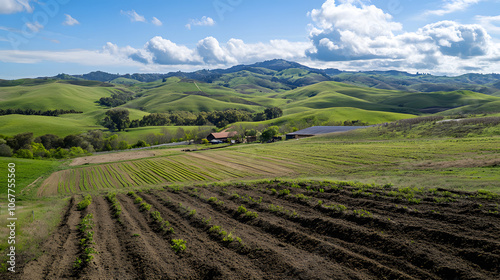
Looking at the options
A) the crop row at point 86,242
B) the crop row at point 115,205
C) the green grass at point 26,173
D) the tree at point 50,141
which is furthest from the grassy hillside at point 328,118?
the crop row at point 86,242

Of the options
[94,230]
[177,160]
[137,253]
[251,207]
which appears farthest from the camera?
[177,160]

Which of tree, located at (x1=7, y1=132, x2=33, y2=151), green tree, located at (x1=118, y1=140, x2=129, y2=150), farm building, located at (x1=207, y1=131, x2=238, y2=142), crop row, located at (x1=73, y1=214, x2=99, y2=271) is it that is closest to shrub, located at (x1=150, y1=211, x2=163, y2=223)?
crop row, located at (x1=73, y1=214, x2=99, y2=271)

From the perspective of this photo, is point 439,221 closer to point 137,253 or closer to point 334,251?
point 334,251

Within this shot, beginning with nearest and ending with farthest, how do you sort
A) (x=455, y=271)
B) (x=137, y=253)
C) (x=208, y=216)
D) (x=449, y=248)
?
(x=455, y=271) < (x=449, y=248) < (x=137, y=253) < (x=208, y=216)

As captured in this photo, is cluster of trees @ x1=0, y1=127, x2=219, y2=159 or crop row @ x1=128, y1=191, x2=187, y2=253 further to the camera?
cluster of trees @ x1=0, y1=127, x2=219, y2=159

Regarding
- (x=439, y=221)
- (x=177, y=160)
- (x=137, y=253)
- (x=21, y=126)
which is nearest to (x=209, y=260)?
(x=137, y=253)

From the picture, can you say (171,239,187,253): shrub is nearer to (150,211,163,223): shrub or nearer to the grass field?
(150,211,163,223): shrub

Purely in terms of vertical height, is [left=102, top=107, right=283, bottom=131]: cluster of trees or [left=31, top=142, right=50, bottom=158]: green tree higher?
[left=102, top=107, right=283, bottom=131]: cluster of trees

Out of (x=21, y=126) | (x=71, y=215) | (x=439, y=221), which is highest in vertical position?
(x=21, y=126)
